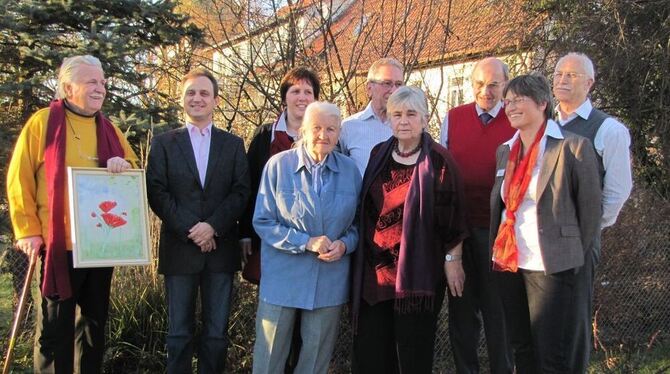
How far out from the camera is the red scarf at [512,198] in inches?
130

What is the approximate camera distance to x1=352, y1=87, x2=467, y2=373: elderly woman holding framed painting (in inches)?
132

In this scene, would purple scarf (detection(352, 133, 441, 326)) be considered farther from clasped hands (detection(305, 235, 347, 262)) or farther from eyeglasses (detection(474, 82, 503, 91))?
eyeglasses (detection(474, 82, 503, 91))

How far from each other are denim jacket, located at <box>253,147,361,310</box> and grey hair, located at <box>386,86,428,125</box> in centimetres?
49

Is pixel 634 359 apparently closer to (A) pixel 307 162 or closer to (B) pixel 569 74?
(B) pixel 569 74

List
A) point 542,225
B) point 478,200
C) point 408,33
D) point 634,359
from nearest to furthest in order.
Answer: point 542,225 → point 478,200 → point 634,359 → point 408,33

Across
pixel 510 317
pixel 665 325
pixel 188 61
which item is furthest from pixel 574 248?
pixel 188 61

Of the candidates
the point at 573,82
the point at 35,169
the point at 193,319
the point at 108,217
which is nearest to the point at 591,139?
the point at 573,82

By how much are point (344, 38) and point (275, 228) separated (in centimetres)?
518

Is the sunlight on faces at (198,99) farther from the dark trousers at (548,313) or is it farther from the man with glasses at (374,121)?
the dark trousers at (548,313)

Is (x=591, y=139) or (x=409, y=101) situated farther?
(x=591, y=139)

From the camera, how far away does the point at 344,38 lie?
8.12 meters

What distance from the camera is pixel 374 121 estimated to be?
13.7 ft

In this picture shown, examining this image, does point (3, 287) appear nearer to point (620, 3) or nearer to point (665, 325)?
point (665, 325)

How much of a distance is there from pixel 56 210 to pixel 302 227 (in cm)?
140
